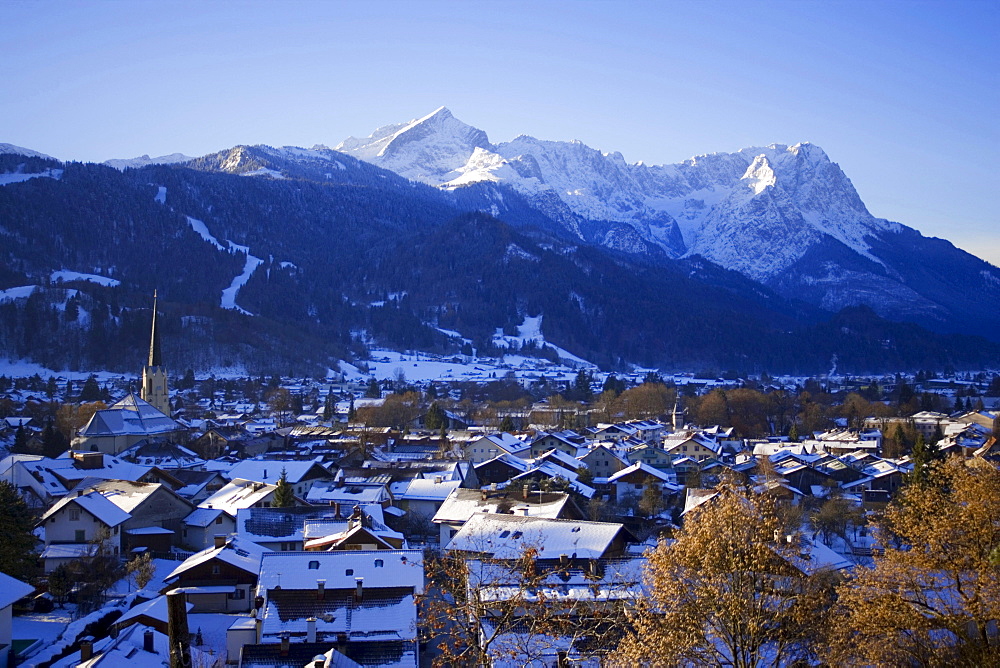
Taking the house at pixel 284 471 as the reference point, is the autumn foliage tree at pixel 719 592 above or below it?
above

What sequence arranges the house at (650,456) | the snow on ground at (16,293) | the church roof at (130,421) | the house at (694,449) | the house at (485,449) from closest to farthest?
the church roof at (130,421), the house at (485,449), the house at (650,456), the house at (694,449), the snow on ground at (16,293)

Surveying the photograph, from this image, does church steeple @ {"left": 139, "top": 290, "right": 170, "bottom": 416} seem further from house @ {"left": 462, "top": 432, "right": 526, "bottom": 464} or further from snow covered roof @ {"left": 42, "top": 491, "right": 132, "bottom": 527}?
snow covered roof @ {"left": 42, "top": 491, "right": 132, "bottom": 527}

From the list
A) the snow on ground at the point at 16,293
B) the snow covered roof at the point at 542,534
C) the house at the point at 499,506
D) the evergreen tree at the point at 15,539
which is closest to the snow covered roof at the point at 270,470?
the house at the point at 499,506

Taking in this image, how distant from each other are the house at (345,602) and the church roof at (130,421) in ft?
143

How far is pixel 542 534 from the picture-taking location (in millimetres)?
32188

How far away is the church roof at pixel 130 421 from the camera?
66.4 metres

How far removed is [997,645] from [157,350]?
7986 cm

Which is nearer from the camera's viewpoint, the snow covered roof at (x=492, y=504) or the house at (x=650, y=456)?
the snow covered roof at (x=492, y=504)

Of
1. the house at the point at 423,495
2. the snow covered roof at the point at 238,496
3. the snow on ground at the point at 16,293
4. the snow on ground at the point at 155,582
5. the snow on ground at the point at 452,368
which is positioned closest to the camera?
the snow on ground at the point at 155,582

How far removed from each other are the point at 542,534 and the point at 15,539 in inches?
680

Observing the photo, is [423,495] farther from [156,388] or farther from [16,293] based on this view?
[16,293]

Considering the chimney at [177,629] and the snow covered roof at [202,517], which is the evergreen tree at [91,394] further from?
the chimney at [177,629]

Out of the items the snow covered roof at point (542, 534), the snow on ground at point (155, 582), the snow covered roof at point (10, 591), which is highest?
the snow covered roof at point (542, 534)

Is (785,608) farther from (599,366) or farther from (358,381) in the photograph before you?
(599,366)
